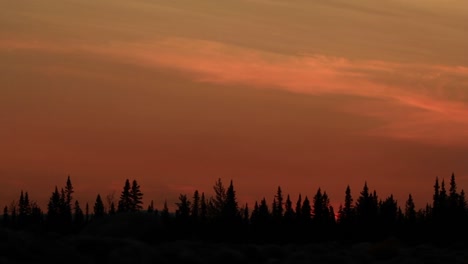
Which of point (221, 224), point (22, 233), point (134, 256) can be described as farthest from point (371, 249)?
point (221, 224)

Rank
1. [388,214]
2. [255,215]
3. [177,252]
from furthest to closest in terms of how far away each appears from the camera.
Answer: [255,215], [388,214], [177,252]

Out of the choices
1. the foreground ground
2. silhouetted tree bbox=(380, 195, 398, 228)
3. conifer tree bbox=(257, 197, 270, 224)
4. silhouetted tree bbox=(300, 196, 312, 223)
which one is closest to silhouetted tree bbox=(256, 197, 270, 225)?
conifer tree bbox=(257, 197, 270, 224)

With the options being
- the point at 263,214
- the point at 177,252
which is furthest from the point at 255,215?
the point at 177,252

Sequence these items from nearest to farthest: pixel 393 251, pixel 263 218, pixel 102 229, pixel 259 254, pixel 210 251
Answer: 1. pixel 210 251
2. pixel 259 254
3. pixel 393 251
4. pixel 102 229
5. pixel 263 218

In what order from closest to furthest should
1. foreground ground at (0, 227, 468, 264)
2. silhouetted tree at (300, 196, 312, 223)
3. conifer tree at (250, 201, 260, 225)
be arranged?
foreground ground at (0, 227, 468, 264), silhouetted tree at (300, 196, 312, 223), conifer tree at (250, 201, 260, 225)

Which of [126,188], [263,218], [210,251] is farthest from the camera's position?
[126,188]

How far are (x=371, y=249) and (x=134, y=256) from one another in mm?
14768

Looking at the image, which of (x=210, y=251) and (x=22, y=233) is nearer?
(x=22, y=233)

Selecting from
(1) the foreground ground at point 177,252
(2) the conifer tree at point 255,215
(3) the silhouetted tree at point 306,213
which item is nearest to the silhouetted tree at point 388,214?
(3) the silhouetted tree at point 306,213

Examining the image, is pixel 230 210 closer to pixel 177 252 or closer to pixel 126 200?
pixel 126 200

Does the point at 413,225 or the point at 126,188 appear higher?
the point at 126,188

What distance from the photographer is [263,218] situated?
16888cm

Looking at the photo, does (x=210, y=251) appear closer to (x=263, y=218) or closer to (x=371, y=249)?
(x=371, y=249)

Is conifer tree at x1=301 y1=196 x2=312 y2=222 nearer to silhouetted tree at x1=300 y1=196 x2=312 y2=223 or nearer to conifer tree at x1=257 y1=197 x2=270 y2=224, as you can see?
silhouetted tree at x1=300 y1=196 x2=312 y2=223
